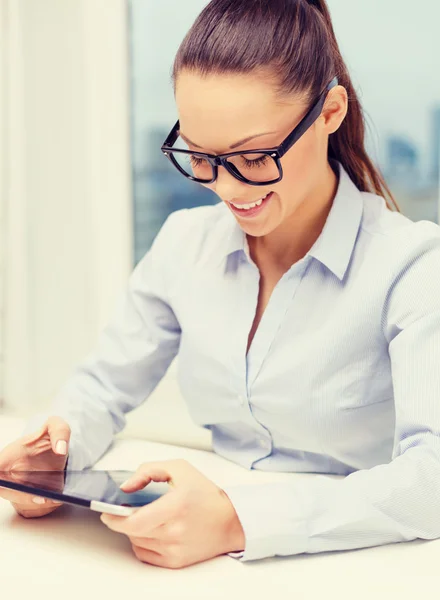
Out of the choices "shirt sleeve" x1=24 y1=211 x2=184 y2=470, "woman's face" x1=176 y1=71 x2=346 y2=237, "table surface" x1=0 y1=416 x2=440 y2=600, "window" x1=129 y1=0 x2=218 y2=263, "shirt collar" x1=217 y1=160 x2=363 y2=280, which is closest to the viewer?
"table surface" x1=0 y1=416 x2=440 y2=600

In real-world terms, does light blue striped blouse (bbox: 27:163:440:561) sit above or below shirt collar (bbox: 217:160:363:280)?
below

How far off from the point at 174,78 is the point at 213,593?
68 centimetres

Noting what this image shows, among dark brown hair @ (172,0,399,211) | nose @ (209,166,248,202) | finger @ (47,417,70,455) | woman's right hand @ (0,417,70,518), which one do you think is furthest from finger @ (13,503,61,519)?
dark brown hair @ (172,0,399,211)

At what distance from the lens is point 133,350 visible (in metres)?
1.35

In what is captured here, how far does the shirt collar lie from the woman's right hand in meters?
0.39

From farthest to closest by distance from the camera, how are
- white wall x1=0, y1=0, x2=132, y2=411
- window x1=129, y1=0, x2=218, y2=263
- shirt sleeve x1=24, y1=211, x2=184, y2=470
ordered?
1. window x1=129, y1=0, x2=218, y2=263
2. white wall x1=0, y1=0, x2=132, y2=411
3. shirt sleeve x1=24, y1=211, x2=184, y2=470

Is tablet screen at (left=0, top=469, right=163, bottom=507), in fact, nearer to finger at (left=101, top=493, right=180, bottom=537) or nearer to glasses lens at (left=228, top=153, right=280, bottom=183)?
finger at (left=101, top=493, right=180, bottom=537)

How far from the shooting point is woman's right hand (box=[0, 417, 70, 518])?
956 millimetres

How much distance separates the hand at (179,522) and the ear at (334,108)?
0.52m

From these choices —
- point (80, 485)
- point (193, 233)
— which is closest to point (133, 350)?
point (193, 233)

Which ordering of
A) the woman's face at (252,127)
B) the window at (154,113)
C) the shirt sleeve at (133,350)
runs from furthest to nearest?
1. the window at (154,113)
2. the shirt sleeve at (133,350)
3. the woman's face at (252,127)

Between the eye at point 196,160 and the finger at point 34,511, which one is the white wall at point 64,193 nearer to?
the eye at point 196,160

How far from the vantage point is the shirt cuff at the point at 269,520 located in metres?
0.87

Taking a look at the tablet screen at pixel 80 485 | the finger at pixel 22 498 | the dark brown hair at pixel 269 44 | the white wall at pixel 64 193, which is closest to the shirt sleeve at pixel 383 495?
the tablet screen at pixel 80 485
